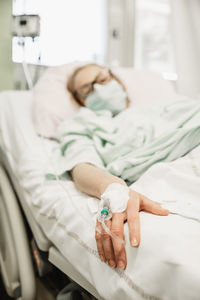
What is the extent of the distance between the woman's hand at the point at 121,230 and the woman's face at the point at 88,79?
79 centimetres

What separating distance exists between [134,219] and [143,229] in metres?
0.03

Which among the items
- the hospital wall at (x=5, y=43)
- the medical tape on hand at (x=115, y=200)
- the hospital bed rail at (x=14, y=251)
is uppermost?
the hospital wall at (x=5, y=43)

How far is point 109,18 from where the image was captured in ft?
6.77

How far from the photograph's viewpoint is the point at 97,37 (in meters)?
2.06

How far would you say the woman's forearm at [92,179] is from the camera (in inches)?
27.5

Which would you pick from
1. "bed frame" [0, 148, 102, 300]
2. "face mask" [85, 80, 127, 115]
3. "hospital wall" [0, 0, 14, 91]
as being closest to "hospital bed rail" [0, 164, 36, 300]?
"bed frame" [0, 148, 102, 300]

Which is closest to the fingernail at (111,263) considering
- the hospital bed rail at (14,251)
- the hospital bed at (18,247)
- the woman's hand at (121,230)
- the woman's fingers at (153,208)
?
the woman's hand at (121,230)

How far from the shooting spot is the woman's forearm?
70 cm

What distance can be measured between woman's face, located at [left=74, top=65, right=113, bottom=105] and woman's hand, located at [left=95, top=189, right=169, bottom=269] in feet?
2.58

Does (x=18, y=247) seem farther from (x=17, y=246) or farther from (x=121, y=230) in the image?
(x=121, y=230)

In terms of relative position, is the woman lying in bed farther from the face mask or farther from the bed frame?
the bed frame

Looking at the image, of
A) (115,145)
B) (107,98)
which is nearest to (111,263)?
(115,145)

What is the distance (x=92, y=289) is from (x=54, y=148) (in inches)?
22.5

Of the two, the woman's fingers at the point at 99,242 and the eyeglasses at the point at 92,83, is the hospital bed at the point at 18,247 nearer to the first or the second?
the woman's fingers at the point at 99,242
